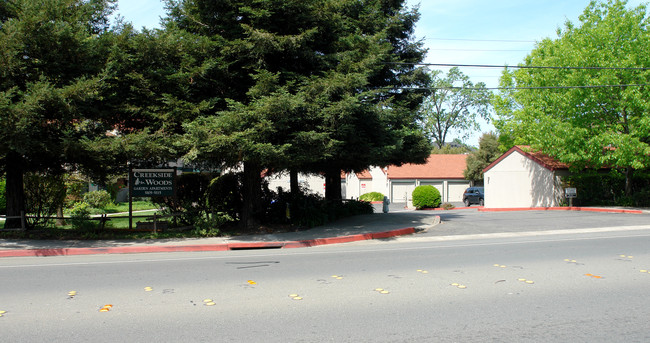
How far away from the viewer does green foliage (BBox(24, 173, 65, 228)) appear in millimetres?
13406

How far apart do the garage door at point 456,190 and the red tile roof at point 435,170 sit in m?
0.85

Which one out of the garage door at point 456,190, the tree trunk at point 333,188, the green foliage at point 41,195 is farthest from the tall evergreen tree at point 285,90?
the garage door at point 456,190

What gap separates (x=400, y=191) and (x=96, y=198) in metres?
28.7

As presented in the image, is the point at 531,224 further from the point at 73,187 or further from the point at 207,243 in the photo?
the point at 73,187

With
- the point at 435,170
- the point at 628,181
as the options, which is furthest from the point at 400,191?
the point at 628,181

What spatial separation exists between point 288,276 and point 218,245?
4458 millimetres

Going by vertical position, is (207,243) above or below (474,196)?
below

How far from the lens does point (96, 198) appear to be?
25.5 m

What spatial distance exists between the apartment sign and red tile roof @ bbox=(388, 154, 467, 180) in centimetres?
3296

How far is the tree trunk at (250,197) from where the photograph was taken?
14.1 m

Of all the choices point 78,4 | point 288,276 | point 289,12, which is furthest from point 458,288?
point 78,4

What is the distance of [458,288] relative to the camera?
6.67 m

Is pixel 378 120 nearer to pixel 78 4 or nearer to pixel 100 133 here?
pixel 100 133

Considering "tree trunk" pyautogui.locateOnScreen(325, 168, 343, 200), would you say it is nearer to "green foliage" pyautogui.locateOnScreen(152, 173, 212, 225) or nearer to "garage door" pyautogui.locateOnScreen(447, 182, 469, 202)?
"green foliage" pyautogui.locateOnScreen(152, 173, 212, 225)
